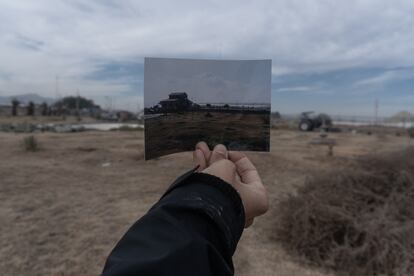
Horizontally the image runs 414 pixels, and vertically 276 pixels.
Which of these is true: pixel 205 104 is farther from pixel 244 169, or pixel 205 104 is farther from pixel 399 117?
pixel 399 117

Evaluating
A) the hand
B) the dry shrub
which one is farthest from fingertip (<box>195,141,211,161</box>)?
the dry shrub

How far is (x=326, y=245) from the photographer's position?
14.2 feet

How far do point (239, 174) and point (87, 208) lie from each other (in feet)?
16.3

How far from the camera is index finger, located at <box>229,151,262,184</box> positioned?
1.29 m

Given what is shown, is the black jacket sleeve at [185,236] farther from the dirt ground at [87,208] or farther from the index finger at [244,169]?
the dirt ground at [87,208]

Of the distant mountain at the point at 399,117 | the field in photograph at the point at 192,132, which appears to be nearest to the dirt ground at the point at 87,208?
the field in photograph at the point at 192,132

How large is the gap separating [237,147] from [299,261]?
3126 millimetres

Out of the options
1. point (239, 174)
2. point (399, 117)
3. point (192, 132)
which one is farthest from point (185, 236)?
point (399, 117)

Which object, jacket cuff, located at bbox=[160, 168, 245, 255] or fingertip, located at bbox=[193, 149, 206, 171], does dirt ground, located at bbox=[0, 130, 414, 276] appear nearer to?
fingertip, located at bbox=[193, 149, 206, 171]

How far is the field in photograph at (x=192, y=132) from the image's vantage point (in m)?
1.42

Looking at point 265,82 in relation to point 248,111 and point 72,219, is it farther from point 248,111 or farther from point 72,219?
point 72,219

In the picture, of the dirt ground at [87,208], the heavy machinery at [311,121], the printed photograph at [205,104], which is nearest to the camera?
the printed photograph at [205,104]

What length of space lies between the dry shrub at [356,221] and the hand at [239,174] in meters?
2.94

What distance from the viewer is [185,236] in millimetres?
808
